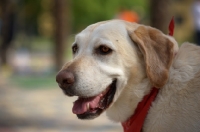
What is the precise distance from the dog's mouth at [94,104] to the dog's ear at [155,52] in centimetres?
35

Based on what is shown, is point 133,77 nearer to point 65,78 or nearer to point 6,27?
point 65,78

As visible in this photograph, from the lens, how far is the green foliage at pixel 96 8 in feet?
104

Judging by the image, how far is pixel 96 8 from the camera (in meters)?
33.6

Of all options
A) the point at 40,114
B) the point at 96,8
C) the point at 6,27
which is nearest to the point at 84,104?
the point at 40,114

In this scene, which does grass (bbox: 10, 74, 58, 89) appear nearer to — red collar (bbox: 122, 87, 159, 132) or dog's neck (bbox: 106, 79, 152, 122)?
dog's neck (bbox: 106, 79, 152, 122)

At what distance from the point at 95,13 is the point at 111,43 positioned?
30.5 m

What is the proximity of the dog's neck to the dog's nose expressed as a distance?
1.64 feet

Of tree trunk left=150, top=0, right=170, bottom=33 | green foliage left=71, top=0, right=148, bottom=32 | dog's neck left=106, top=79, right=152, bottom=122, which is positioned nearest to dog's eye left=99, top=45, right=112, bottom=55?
dog's neck left=106, top=79, right=152, bottom=122

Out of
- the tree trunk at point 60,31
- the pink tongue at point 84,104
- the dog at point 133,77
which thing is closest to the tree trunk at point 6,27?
the tree trunk at point 60,31

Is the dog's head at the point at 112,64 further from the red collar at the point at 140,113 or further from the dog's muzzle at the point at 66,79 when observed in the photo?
the red collar at the point at 140,113

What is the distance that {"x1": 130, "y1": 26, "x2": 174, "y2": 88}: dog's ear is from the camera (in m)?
3.66

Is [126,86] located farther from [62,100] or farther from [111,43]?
[62,100]

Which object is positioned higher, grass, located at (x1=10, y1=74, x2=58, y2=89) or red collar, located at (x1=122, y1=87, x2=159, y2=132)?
red collar, located at (x1=122, y1=87, x2=159, y2=132)

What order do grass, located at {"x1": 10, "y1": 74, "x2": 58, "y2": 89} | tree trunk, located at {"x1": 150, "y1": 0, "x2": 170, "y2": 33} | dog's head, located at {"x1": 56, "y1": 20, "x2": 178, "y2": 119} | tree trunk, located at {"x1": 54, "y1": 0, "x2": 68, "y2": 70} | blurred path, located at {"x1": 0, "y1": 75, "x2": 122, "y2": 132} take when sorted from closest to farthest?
dog's head, located at {"x1": 56, "y1": 20, "x2": 178, "y2": 119} < blurred path, located at {"x1": 0, "y1": 75, "x2": 122, "y2": 132} < tree trunk, located at {"x1": 150, "y1": 0, "x2": 170, "y2": 33} < grass, located at {"x1": 10, "y1": 74, "x2": 58, "y2": 89} < tree trunk, located at {"x1": 54, "y1": 0, "x2": 68, "y2": 70}
